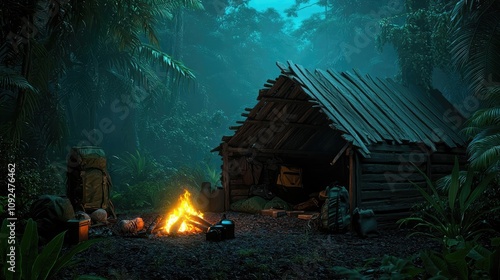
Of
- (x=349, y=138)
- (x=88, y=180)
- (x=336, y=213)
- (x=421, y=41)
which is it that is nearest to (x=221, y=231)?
(x=336, y=213)

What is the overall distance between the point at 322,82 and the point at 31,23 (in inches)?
245

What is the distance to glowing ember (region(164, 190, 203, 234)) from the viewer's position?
27.7 feet

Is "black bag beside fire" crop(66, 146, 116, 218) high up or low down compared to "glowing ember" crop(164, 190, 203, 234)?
up

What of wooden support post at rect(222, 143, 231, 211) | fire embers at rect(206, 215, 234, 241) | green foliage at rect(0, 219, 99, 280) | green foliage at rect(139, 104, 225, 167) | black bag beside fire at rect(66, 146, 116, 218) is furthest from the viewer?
green foliage at rect(139, 104, 225, 167)

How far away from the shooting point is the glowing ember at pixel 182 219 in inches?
332

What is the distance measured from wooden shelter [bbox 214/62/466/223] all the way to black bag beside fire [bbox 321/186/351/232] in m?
0.42

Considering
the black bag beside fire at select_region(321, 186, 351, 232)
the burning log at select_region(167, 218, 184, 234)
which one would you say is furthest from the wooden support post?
the black bag beside fire at select_region(321, 186, 351, 232)

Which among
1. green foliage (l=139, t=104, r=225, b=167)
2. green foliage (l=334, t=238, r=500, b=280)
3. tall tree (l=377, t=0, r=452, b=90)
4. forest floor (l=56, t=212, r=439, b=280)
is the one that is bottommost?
forest floor (l=56, t=212, r=439, b=280)

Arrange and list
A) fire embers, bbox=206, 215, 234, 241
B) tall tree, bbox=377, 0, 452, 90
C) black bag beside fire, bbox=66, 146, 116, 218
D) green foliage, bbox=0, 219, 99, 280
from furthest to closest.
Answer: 1. tall tree, bbox=377, 0, 452, 90
2. black bag beside fire, bbox=66, 146, 116, 218
3. fire embers, bbox=206, 215, 234, 241
4. green foliage, bbox=0, 219, 99, 280

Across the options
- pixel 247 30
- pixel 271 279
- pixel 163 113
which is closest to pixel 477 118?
pixel 271 279

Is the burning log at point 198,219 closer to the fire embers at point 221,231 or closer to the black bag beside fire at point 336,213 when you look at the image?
the fire embers at point 221,231

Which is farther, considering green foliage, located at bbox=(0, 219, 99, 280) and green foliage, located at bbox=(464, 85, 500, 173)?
green foliage, located at bbox=(464, 85, 500, 173)

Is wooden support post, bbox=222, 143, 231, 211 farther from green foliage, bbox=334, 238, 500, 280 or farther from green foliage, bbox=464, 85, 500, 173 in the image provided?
green foliage, bbox=334, 238, 500, 280

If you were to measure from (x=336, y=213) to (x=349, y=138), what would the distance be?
1415 mm
